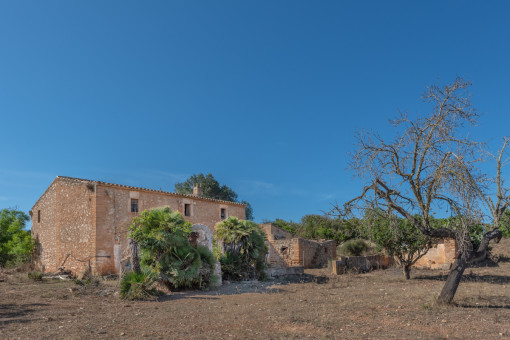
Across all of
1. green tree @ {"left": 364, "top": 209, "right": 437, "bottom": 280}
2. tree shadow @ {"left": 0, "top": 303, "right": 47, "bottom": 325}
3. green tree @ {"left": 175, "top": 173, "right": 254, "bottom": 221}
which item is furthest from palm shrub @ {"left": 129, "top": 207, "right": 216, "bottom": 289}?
green tree @ {"left": 175, "top": 173, "right": 254, "bottom": 221}

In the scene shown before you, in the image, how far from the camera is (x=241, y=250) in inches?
653

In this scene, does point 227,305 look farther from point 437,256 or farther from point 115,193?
point 437,256

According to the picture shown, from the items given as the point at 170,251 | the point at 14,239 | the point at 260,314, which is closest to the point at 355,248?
the point at 170,251

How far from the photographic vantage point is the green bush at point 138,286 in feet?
37.1

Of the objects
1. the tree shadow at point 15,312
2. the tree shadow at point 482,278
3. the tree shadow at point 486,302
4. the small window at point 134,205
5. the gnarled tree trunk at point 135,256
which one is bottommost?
the tree shadow at point 482,278

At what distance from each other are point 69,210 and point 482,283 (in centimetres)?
2016

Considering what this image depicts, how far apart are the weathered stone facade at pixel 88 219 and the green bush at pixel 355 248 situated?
37.9 feet

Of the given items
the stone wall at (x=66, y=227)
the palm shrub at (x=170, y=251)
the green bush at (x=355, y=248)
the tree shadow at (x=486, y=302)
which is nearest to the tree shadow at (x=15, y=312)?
the palm shrub at (x=170, y=251)

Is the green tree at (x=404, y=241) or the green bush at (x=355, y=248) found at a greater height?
the green tree at (x=404, y=241)

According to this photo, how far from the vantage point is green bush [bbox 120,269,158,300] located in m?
11.3

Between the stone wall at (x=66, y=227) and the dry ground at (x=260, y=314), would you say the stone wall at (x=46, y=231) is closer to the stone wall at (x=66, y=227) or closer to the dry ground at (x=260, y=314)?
the stone wall at (x=66, y=227)

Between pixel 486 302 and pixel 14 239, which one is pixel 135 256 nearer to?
pixel 486 302

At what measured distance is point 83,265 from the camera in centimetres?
1980

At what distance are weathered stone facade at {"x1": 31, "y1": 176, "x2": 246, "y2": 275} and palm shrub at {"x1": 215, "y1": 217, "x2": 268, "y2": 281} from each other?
490 cm
